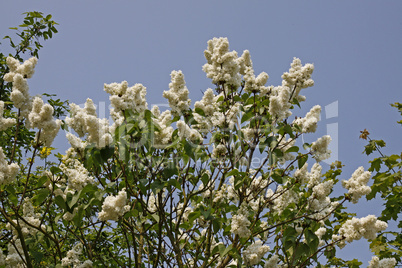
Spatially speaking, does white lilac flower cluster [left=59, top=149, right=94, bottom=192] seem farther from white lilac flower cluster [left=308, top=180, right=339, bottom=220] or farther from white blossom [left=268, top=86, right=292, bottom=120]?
white lilac flower cluster [left=308, top=180, right=339, bottom=220]

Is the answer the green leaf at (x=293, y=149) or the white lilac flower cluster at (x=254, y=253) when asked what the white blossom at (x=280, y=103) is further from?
the white lilac flower cluster at (x=254, y=253)

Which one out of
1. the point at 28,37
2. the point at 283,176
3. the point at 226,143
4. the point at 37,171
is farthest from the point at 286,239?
the point at 28,37

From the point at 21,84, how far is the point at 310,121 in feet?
9.32

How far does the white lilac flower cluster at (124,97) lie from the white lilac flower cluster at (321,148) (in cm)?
181

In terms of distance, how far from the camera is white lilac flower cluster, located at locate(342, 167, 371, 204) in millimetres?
3943

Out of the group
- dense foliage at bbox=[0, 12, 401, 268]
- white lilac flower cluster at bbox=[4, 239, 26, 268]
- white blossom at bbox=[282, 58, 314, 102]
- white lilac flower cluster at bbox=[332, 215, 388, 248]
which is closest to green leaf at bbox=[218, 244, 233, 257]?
dense foliage at bbox=[0, 12, 401, 268]

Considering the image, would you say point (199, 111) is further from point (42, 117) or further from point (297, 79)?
point (42, 117)

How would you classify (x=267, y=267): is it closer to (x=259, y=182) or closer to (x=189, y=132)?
(x=259, y=182)

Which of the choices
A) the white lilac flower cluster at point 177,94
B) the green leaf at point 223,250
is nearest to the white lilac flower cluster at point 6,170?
the white lilac flower cluster at point 177,94

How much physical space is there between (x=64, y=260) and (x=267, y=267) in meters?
2.04

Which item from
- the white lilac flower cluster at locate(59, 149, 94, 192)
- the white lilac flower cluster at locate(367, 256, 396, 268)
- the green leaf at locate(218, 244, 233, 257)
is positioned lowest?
the white lilac flower cluster at locate(367, 256, 396, 268)

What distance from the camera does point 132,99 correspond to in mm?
3809

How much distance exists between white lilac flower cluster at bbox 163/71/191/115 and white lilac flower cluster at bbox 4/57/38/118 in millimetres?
1314

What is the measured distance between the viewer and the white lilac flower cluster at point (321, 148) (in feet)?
14.0
